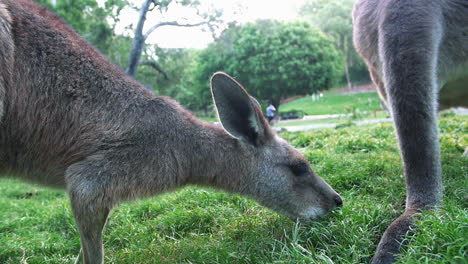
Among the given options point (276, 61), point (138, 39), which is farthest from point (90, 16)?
point (276, 61)

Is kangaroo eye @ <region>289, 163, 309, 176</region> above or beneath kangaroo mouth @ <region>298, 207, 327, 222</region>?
above

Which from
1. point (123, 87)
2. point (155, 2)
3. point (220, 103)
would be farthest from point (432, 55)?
point (155, 2)

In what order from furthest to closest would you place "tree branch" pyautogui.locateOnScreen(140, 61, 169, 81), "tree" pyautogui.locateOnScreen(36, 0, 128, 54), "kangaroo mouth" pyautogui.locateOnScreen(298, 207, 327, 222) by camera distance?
"tree branch" pyautogui.locateOnScreen(140, 61, 169, 81)
"tree" pyautogui.locateOnScreen(36, 0, 128, 54)
"kangaroo mouth" pyautogui.locateOnScreen(298, 207, 327, 222)

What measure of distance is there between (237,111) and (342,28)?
3937 cm

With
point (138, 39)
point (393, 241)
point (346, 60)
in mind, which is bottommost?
point (346, 60)

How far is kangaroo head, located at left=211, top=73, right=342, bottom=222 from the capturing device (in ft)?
10.0

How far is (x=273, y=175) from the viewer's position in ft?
10.3

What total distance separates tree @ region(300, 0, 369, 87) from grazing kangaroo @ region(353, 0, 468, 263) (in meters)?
36.6

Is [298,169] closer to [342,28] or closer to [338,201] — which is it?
[338,201]

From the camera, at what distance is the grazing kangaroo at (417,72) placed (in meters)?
2.49

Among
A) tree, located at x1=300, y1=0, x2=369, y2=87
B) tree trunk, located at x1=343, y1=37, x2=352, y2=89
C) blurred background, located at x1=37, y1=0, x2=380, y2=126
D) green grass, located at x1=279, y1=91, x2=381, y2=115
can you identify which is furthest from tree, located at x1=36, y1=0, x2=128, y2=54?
tree trunk, located at x1=343, y1=37, x2=352, y2=89

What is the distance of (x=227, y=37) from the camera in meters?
16.7

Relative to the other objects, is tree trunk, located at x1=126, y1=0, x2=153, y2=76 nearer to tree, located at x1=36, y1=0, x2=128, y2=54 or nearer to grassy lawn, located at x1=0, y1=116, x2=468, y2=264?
tree, located at x1=36, y1=0, x2=128, y2=54

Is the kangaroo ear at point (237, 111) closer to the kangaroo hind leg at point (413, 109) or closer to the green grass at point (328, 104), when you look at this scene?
the kangaroo hind leg at point (413, 109)
